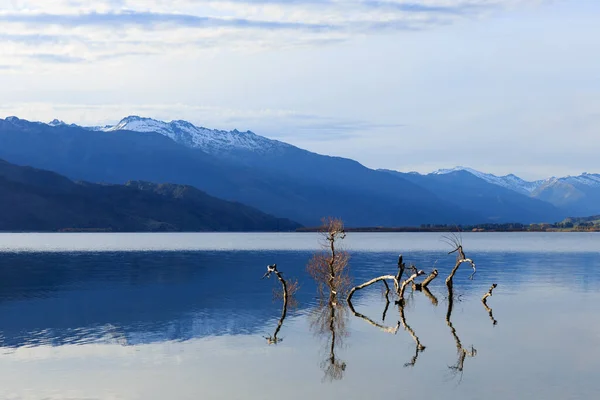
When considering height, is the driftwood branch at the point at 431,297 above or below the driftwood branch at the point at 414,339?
Result: above

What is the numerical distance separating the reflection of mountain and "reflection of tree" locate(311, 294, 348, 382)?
2086 mm

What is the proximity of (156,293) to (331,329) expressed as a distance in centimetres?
3261

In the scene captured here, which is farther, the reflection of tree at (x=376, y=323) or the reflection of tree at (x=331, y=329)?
the reflection of tree at (x=376, y=323)

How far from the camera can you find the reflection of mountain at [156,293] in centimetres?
5469

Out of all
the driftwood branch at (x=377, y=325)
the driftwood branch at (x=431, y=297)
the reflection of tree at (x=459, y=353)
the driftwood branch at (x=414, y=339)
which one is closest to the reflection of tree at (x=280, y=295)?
the driftwood branch at (x=377, y=325)

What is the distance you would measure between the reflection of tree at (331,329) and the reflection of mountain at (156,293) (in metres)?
2.09

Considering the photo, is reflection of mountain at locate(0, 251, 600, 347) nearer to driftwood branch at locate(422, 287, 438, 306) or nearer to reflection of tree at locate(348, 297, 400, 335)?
driftwood branch at locate(422, 287, 438, 306)

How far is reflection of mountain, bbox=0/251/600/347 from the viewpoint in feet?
179

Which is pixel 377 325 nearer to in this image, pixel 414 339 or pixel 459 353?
pixel 414 339

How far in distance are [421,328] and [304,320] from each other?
28.8 ft

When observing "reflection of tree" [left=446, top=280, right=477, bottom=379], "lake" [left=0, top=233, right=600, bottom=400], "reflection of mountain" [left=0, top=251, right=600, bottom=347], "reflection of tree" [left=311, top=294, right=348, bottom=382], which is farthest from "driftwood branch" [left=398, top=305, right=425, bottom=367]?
"reflection of mountain" [left=0, top=251, right=600, bottom=347]

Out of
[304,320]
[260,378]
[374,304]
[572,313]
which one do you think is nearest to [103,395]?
[260,378]

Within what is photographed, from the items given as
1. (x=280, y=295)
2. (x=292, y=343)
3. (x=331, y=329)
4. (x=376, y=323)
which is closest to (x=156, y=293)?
(x=280, y=295)

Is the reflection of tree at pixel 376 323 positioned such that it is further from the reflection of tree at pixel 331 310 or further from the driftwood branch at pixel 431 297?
the driftwood branch at pixel 431 297
